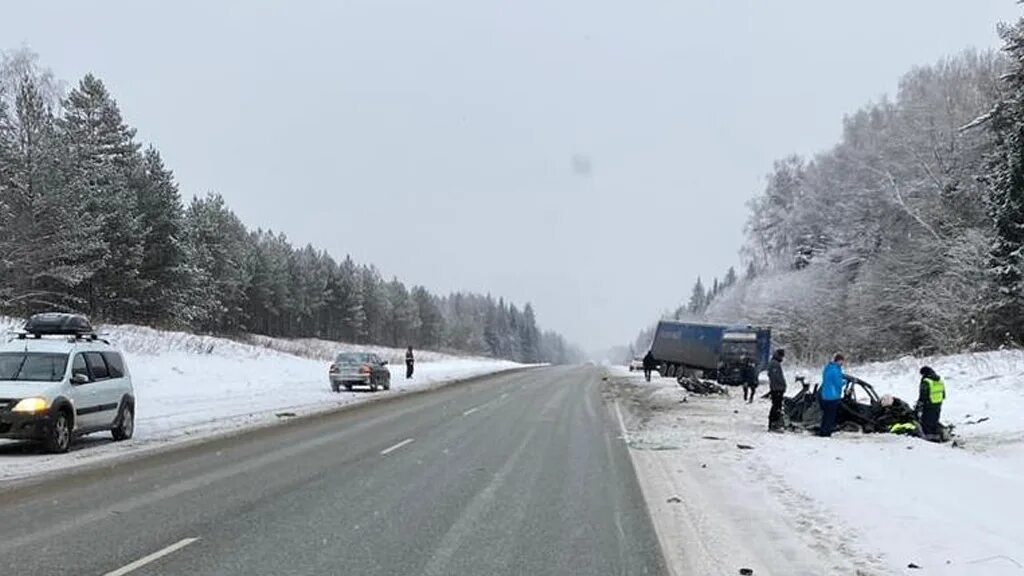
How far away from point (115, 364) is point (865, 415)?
50.6 ft

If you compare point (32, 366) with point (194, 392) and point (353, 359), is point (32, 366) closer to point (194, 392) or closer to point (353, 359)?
point (194, 392)

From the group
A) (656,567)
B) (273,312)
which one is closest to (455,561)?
(656,567)

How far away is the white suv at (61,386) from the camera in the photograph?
13.4 metres

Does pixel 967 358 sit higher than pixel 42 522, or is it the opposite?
pixel 967 358

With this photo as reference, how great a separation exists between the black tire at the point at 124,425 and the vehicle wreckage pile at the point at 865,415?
1386 centimetres

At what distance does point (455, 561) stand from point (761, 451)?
9614mm

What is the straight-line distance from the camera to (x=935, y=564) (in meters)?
7.00

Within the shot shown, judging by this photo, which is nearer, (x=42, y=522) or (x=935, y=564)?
(x=935, y=564)

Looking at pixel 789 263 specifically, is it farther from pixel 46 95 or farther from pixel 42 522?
pixel 42 522

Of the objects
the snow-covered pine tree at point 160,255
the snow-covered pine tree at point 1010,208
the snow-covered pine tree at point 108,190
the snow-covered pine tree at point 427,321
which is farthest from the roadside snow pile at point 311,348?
the snow-covered pine tree at point 427,321

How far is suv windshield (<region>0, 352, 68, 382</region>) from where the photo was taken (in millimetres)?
14359

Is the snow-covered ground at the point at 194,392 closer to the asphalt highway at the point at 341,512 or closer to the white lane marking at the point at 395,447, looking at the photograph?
the asphalt highway at the point at 341,512

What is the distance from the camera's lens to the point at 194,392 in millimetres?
28703

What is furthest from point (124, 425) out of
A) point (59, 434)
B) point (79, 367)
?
point (59, 434)
